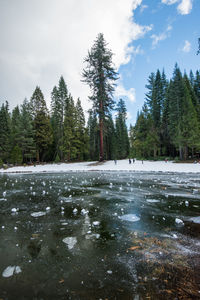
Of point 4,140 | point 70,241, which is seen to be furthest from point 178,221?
point 4,140

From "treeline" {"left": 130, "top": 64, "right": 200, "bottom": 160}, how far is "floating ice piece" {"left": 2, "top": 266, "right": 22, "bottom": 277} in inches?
1046

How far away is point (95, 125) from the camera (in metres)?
25.6

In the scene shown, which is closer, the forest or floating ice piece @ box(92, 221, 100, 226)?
floating ice piece @ box(92, 221, 100, 226)

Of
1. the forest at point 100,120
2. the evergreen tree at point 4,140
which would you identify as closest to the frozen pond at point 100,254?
the forest at point 100,120

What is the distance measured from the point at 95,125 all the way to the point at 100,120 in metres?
1.81

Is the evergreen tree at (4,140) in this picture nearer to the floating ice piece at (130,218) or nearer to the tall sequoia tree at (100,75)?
the tall sequoia tree at (100,75)

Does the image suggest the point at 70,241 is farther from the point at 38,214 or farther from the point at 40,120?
the point at 40,120

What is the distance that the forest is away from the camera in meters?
24.6

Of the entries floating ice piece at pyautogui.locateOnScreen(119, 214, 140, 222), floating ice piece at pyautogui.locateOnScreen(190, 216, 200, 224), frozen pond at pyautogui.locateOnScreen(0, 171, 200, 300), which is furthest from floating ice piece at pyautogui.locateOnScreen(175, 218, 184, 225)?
floating ice piece at pyautogui.locateOnScreen(119, 214, 140, 222)

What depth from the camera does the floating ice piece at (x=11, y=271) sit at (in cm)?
171

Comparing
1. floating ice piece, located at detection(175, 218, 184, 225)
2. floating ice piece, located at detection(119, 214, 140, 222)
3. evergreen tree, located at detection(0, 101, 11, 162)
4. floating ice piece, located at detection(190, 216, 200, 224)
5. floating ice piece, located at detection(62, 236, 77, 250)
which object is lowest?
floating ice piece, located at detection(190, 216, 200, 224)

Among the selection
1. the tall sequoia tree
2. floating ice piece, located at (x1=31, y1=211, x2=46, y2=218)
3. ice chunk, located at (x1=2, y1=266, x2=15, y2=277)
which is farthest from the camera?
the tall sequoia tree

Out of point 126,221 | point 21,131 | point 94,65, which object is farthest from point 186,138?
point 21,131

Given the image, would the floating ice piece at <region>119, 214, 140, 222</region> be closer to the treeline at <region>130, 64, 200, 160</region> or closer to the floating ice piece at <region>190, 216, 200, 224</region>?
the floating ice piece at <region>190, 216, 200, 224</region>
